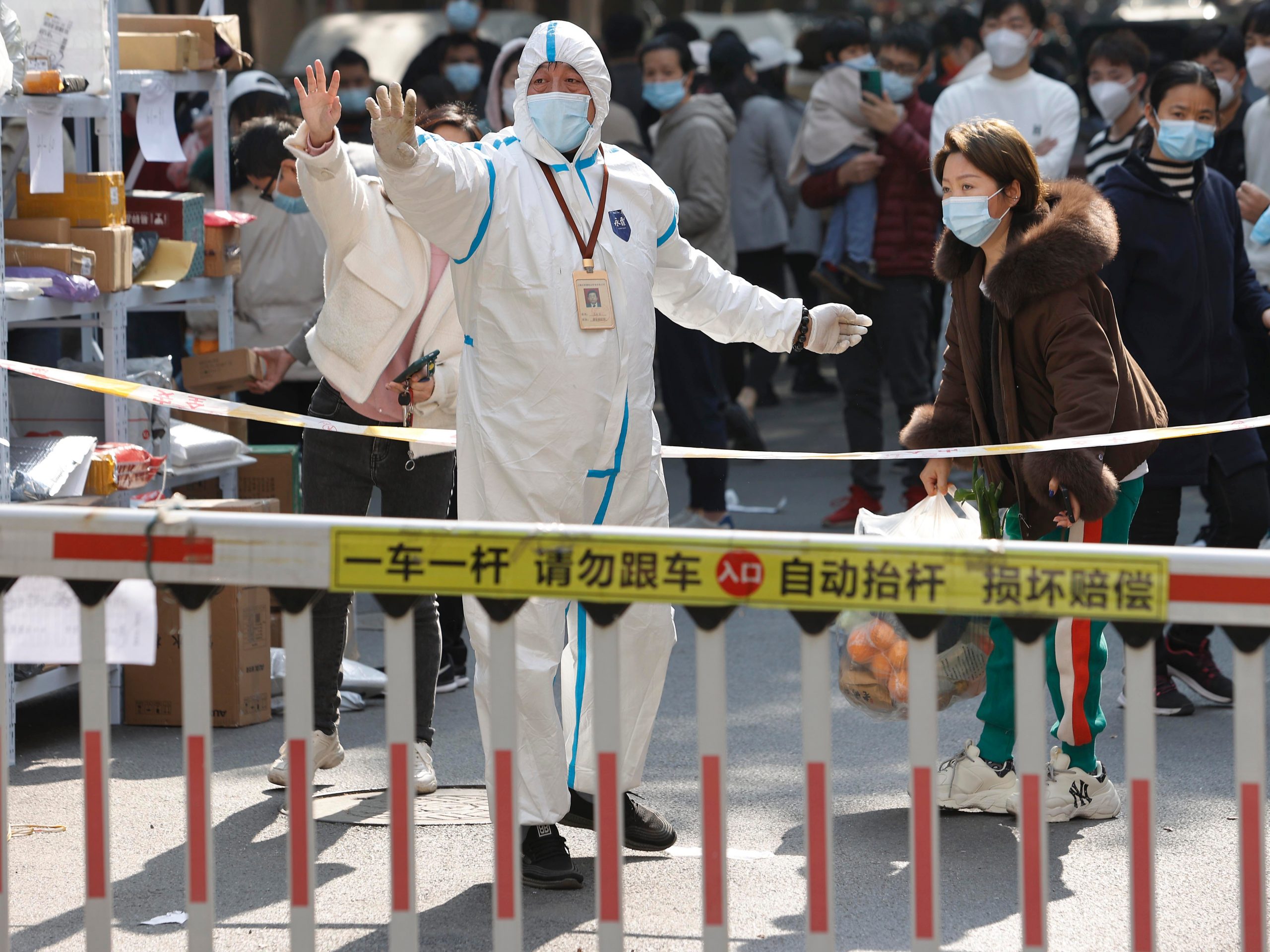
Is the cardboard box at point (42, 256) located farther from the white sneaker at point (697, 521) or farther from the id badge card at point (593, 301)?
the white sneaker at point (697, 521)

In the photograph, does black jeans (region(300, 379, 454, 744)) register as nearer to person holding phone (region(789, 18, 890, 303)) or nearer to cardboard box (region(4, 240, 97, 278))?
cardboard box (region(4, 240, 97, 278))

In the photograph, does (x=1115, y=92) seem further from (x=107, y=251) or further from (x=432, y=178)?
(x=432, y=178)

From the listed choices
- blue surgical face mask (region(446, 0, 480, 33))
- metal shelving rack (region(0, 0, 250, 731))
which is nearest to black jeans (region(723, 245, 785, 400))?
blue surgical face mask (region(446, 0, 480, 33))

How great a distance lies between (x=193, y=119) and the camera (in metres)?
8.79

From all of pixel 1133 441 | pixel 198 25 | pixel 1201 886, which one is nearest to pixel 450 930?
pixel 1201 886

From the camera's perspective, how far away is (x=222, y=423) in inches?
261

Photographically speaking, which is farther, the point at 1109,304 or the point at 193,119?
the point at 193,119

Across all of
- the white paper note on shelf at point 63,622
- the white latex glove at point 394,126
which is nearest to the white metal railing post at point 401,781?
the white paper note on shelf at point 63,622

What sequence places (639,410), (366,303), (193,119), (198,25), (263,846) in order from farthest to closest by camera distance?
(193,119) → (198,25) → (366,303) → (263,846) → (639,410)

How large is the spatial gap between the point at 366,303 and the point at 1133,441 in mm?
2175

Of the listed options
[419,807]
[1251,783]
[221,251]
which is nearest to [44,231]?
[221,251]

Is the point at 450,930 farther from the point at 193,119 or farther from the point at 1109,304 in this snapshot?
the point at 193,119

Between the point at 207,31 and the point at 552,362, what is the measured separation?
302 cm

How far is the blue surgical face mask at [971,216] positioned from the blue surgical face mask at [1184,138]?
1190 mm
